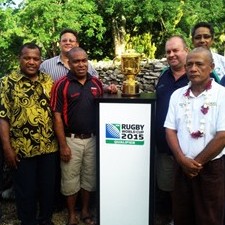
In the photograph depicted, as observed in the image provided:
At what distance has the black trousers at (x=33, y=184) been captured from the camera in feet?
11.3

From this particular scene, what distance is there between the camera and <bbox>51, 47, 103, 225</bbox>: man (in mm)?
3443

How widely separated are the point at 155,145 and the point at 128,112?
39 cm

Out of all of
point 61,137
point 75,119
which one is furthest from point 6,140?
point 75,119

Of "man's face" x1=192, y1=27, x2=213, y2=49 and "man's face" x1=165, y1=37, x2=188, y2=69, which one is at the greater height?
"man's face" x1=192, y1=27, x2=213, y2=49

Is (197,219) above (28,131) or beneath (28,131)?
beneath

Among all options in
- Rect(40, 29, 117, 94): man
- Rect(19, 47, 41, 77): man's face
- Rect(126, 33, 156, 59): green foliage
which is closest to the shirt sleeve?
Rect(19, 47, 41, 77): man's face

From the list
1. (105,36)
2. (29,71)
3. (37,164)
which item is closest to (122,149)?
(37,164)

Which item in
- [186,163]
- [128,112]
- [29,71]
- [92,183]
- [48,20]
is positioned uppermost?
[48,20]

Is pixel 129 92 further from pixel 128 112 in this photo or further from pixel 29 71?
pixel 29 71

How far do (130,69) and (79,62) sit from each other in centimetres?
49

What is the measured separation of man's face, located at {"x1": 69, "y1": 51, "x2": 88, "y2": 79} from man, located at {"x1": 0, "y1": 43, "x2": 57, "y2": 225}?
0.86 feet

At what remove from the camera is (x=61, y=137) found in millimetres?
3445

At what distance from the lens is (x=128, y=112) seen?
11.0ft

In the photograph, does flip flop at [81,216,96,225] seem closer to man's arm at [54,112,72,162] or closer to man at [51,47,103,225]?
man at [51,47,103,225]
